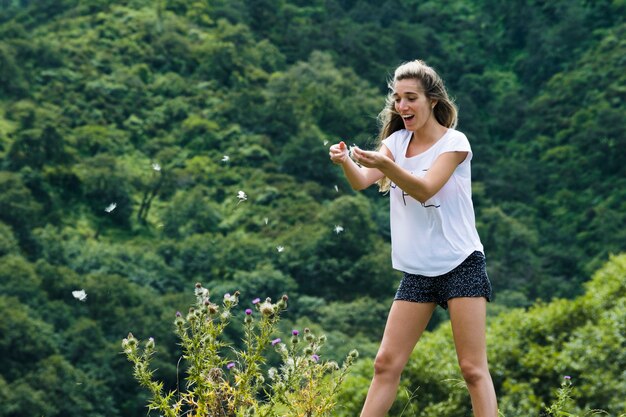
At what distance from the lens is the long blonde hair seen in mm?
3318

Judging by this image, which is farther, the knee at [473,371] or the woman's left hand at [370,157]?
the knee at [473,371]

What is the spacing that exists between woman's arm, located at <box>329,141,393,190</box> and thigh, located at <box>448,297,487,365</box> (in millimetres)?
470

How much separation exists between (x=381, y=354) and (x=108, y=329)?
3069cm

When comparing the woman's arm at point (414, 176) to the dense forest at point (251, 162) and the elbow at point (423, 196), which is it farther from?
the dense forest at point (251, 162)

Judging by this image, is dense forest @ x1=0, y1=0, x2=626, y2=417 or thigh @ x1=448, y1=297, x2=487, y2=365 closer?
thigh @ x1=448, y1=297, x2=487, y2=365

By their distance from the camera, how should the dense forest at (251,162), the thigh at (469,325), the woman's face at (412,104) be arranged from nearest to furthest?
the thigh at (469,325)
the woman's face at (412,104)
the dense forest at (251,162)

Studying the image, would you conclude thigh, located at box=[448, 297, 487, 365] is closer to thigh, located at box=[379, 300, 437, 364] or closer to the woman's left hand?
thigh, located at box=[379, 300, 437, 364]

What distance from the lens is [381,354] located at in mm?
3238

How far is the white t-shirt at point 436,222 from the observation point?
10.5ft

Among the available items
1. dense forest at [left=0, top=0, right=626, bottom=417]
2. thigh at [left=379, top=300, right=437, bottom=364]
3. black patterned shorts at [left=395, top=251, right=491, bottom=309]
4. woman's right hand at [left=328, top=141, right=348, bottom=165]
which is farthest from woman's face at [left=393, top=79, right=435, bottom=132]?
dense forest at [left=0, top=0, right=626, bottom=417]

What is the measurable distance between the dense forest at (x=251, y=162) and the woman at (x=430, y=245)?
2531cm

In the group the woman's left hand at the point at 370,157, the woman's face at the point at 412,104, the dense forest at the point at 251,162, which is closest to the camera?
the woman's left hand at the point at 370,157

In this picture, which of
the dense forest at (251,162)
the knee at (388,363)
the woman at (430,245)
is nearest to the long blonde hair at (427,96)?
the woman at (430,245)

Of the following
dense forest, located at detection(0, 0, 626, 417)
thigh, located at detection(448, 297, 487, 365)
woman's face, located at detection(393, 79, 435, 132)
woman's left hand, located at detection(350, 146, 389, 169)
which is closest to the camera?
woman's left hand, located at detection(350, 146, 389, 169)
